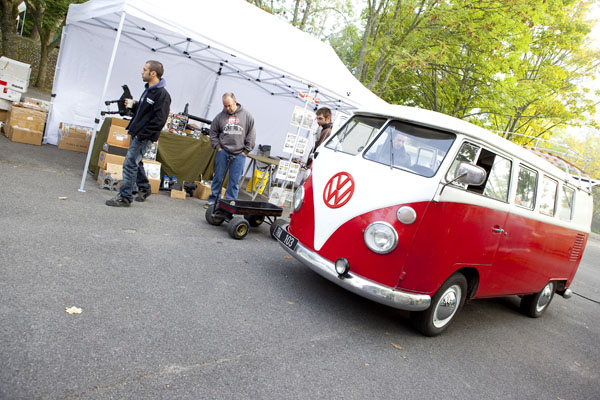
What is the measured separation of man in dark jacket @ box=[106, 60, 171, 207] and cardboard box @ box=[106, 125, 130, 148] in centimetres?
159

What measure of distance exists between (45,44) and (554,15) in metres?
24.6

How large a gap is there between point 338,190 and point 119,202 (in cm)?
366

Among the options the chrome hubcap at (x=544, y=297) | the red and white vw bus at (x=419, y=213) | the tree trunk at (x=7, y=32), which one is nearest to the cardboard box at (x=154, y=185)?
the red and white vw bus at (x=419, y=213)

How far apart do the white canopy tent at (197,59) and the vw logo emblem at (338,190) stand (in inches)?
174

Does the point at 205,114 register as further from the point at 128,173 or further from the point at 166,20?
the point at 128,173

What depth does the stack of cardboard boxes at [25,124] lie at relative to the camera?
9.02 m

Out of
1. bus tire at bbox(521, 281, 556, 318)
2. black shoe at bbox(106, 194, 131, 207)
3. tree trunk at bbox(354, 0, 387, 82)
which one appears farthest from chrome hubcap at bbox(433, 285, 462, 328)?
tree trunk at bbox(354, 0, 387, 82)

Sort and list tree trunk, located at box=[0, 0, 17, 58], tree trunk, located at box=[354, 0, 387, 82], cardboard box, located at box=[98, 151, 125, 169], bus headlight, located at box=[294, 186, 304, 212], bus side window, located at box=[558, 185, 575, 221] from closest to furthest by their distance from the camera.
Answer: bus headlight, located at box=[294, 186, 304, 212]
bus side window, located at box=[558, 185, 575, 221]
cardboard box, located at box=[98, 151, 125, 169]
tree trunk, located at box=[354, 0, 387, 82]
tree trunk, located at box=[0, 0, 17, 58]

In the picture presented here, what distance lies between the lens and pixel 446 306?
442 cm

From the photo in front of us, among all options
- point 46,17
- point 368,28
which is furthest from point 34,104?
point 46,17

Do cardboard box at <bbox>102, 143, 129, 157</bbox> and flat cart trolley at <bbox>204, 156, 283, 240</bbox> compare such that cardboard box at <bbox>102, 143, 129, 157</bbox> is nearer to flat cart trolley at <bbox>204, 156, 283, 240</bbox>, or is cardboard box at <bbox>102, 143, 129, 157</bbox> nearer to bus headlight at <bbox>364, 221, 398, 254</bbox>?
flat cart trolley at <bbox>204, 156, 283, 240</bbox>

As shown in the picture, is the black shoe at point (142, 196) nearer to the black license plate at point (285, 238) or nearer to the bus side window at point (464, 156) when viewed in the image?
the black license plate at point (285, 238)

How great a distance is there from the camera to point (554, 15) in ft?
52.5

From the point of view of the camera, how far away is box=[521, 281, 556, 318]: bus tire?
6.36m
